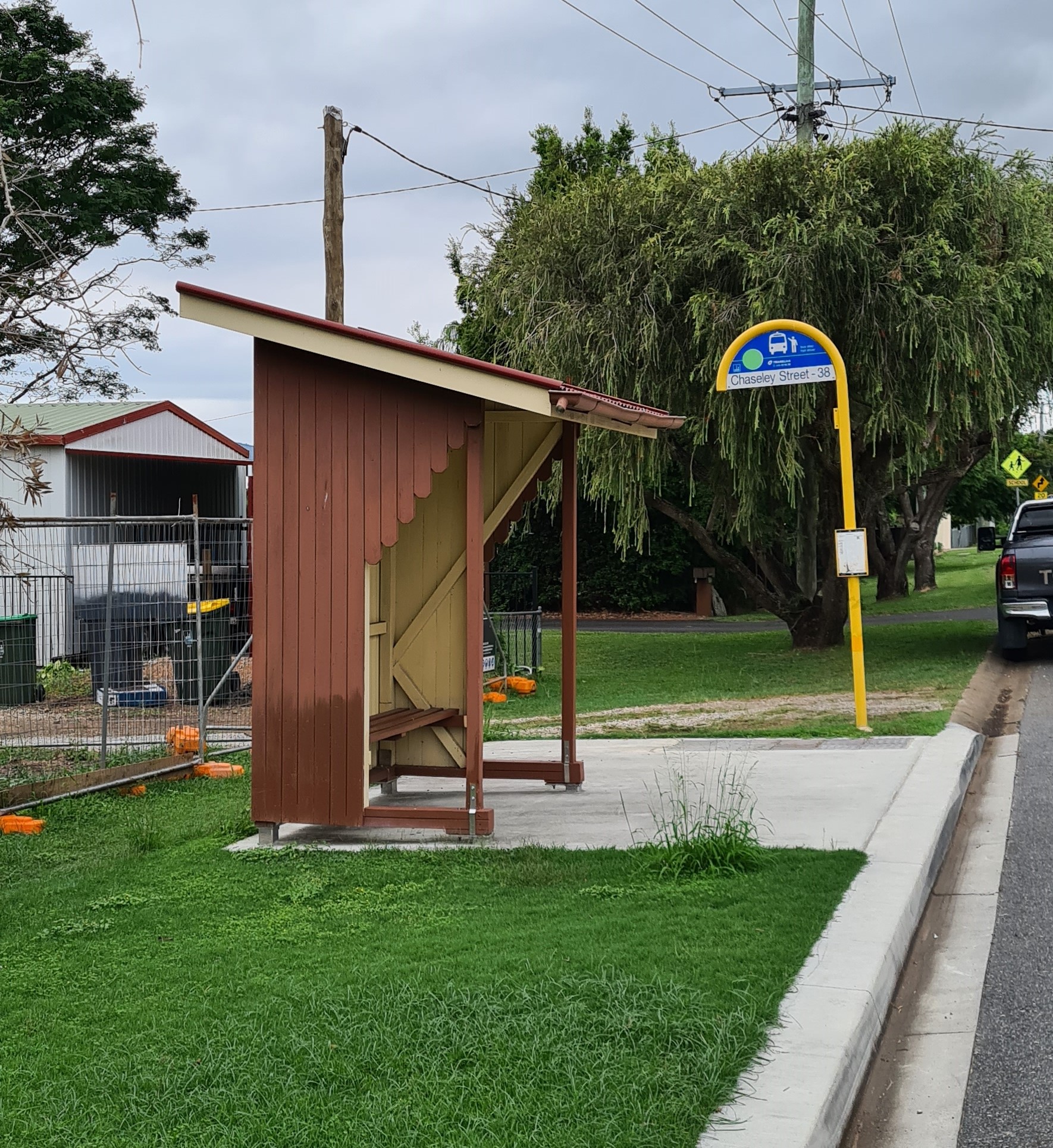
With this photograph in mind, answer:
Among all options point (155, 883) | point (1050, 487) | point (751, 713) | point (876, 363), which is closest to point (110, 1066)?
point (155, 883)

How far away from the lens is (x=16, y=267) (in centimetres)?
2314

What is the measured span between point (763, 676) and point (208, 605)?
812 centimetres

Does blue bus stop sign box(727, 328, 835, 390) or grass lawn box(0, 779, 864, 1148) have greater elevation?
blue bus stop sign box(727, 328, 835, 390)

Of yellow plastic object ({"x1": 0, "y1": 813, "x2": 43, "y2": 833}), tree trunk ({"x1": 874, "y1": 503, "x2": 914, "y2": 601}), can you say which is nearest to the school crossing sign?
yellow plastic object ({"x1": 0, "y1": 813, "x2": 43, "y2": 833})

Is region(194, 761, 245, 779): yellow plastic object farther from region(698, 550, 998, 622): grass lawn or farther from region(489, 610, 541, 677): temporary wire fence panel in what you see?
region(698, 550, 998, 622): grass lawn

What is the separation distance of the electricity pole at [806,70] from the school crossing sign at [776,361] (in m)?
11.4

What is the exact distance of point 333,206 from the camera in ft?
46.0

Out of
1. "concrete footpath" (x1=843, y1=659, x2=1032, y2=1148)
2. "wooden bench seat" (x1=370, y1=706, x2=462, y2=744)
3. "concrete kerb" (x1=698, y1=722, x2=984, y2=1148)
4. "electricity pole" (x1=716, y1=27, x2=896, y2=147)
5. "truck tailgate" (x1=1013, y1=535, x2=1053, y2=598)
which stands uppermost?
"electricity pole" (x1=716, y1=27, x2=896, y2=147)

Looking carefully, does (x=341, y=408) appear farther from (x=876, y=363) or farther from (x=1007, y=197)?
(x=1007, y=197)

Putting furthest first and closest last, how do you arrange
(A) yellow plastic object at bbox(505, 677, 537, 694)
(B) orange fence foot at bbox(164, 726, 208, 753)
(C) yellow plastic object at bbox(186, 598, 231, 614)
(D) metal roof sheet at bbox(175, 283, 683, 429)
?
(A) yellow plastic object at bbox(505, 677, 537, 694)
(C) yellow plastic object at bbox(186, 598, 231, 614)
(B) orange fence foot at bbox(164, 726, 208, 753)
(D) metal roof sheet at bbox(175, 283, 683, 429)

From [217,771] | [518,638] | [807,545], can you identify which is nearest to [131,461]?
[518,638]

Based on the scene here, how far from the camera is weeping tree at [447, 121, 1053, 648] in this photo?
1594 centimetres

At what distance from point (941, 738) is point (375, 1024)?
7688mm

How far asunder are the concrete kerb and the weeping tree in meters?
9.70
